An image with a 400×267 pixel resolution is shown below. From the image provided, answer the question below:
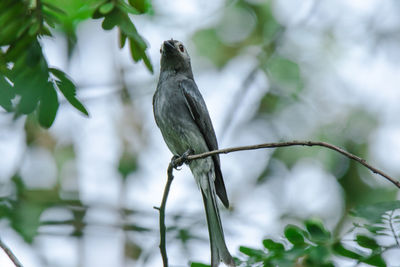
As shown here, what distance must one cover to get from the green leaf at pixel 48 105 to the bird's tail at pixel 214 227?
1386 millimetres

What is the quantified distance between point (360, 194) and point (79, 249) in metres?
→ 4.12

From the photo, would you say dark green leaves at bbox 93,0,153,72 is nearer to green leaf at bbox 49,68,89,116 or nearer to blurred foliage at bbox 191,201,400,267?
green leaf at bbox 49,68,89,116

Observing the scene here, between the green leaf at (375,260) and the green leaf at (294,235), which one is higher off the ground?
the green leaf at (294,235)

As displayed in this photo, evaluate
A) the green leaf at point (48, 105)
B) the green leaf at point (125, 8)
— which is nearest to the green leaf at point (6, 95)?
the green leaf at point (48, 105)

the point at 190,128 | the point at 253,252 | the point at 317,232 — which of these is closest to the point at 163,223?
the point at 253,252

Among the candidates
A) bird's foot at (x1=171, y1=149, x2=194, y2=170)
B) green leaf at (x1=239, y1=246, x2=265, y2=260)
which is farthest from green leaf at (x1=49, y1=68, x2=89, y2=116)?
bird's foot at (x1=171, y1=149, x2=194, y2=170)

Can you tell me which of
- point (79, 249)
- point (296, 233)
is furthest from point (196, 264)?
point (79, 249)

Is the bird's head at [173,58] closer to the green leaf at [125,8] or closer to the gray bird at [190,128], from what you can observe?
the gray bird at [190,128]

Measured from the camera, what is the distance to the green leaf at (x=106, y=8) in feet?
7.93

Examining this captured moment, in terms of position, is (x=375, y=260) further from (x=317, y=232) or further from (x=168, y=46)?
(x=168, y=46)

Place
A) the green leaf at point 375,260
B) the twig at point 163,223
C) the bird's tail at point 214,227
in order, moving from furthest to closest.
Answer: the bird's tail at point 214,227
the twig at point 163,223
the green leaf at point 375,260

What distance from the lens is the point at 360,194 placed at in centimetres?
775

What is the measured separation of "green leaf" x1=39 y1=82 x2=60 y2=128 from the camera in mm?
2385

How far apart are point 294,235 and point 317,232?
0.11 meters
